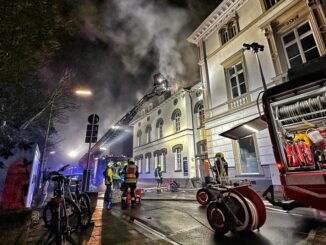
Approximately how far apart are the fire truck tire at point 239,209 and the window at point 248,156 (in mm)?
7428

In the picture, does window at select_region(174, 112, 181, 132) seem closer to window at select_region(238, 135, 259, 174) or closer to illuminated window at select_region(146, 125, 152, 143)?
illuminated window at select_region(146, 125, 152, 143)

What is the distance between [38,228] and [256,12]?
14764 millimetres

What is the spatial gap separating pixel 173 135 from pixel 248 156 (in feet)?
31.3

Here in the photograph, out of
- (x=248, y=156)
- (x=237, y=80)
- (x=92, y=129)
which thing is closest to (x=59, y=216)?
(x=92, y=129)

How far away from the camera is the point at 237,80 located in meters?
11.7

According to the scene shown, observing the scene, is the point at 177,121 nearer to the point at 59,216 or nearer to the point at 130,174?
the point at 130,174

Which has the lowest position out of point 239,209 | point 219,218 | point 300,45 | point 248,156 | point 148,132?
point 219,218

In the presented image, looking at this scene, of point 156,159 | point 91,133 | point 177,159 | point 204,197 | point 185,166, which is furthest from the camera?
point 156,159

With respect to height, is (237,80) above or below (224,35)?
below

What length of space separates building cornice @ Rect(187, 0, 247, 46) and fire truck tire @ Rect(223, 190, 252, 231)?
13.4m

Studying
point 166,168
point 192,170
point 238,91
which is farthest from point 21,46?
point 166,168

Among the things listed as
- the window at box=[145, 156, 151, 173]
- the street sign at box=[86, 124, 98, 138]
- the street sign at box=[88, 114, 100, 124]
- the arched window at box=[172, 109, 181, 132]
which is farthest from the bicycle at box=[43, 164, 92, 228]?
the window at box=[145, 156, 151, 173]

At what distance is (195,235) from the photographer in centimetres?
349

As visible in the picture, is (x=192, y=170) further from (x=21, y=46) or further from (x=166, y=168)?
(x=21, y=46)
